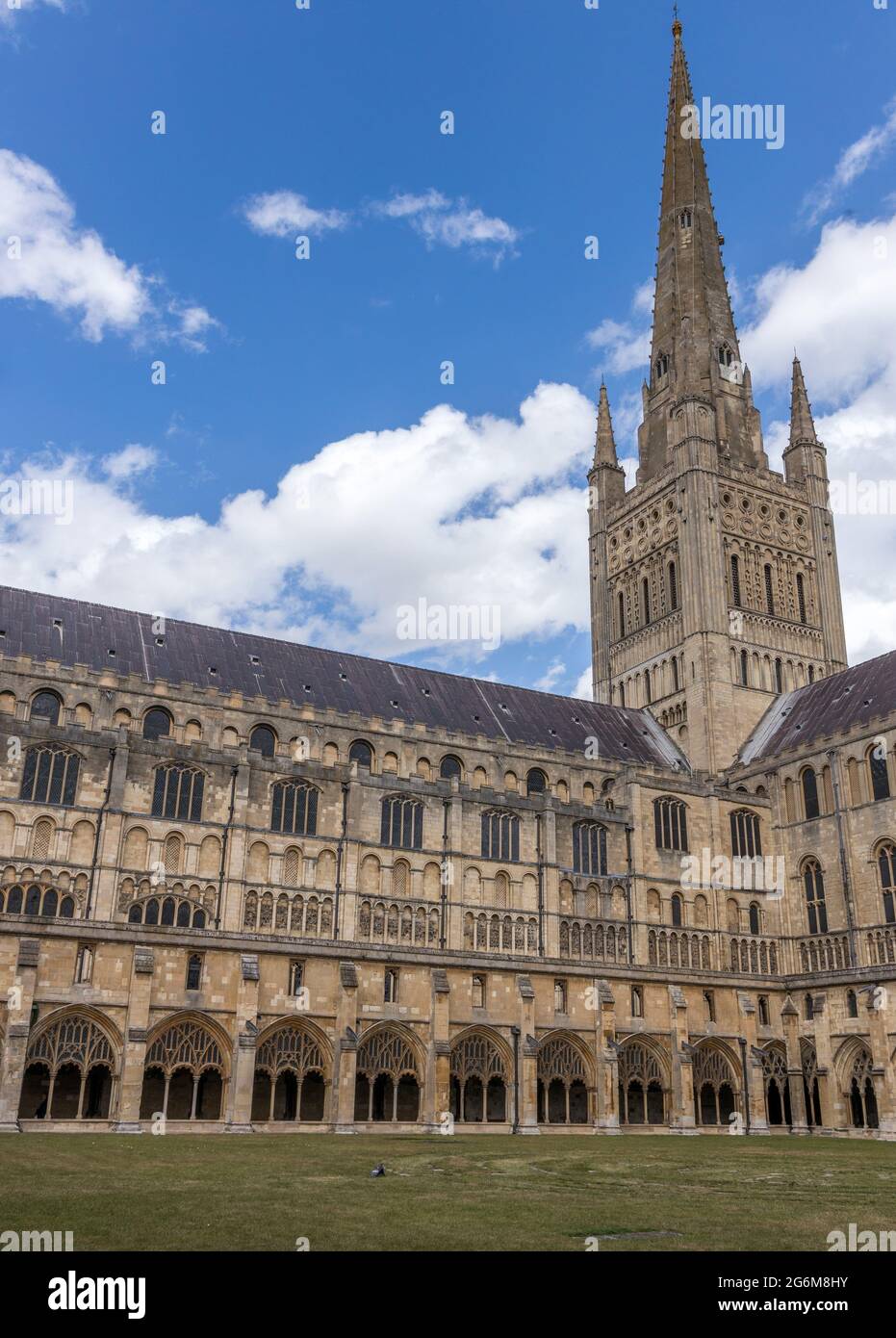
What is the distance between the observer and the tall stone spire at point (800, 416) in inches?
3388

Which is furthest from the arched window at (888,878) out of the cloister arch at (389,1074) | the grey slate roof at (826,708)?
the cloister arch at (389,1074)

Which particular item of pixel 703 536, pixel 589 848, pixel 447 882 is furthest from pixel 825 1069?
pixel 703 536

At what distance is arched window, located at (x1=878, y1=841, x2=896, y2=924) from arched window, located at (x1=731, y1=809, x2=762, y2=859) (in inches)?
325

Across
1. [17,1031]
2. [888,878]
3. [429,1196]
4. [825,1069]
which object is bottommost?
[429,1196]

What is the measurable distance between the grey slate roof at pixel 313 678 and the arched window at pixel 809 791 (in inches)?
396

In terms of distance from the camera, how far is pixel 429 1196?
1959cm

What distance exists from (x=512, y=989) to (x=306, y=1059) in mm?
9793

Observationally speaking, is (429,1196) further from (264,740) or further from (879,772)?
(879,772)

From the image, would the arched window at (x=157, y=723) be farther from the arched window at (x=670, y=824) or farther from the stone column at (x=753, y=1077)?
the stone column at (x=753, y=1077)

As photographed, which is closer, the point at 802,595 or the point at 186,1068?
the point at 186,1068

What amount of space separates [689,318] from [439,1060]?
59317 mm

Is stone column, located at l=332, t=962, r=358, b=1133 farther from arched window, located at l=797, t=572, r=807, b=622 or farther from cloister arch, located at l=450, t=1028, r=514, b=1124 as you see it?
arched window, located at l=797, t=572, r=807, b=622
